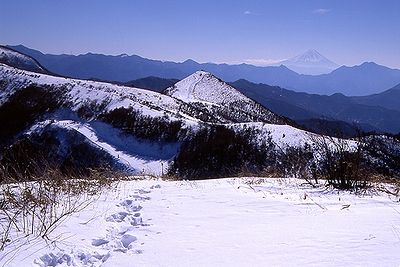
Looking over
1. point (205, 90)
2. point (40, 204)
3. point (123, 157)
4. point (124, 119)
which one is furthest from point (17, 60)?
point (40, 204)

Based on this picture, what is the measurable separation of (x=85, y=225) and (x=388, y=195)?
6.11 meters

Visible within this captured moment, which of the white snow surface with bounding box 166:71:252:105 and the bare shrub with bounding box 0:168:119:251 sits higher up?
the white snow surface with bounding box 166:71:252:105

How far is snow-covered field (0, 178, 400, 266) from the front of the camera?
11.9 feet

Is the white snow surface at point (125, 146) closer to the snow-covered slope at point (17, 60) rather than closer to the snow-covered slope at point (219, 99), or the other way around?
the snow-covered slope at point (219, 99)

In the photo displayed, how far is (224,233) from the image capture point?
4711 millimetres

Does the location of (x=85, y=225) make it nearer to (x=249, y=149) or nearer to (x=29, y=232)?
(x=29, y=232)

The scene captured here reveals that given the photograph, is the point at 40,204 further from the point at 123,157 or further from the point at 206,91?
the point at 206,91

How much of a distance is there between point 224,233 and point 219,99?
98.8 metres

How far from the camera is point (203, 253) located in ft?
12.8

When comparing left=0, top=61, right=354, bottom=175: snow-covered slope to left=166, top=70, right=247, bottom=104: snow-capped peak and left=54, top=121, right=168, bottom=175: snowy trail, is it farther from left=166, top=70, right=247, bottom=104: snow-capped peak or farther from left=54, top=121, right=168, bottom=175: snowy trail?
left=166, top=70, right=247, bottom=104: snow-capped peak

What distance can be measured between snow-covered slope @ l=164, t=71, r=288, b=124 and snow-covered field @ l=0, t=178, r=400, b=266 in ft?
221

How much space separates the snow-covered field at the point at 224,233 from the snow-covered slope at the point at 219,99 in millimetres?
67396

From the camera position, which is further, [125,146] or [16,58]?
[16,58]

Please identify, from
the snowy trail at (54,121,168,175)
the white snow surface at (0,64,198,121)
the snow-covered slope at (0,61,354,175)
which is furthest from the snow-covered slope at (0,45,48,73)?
the snowy trail at (54,121,168,175)
